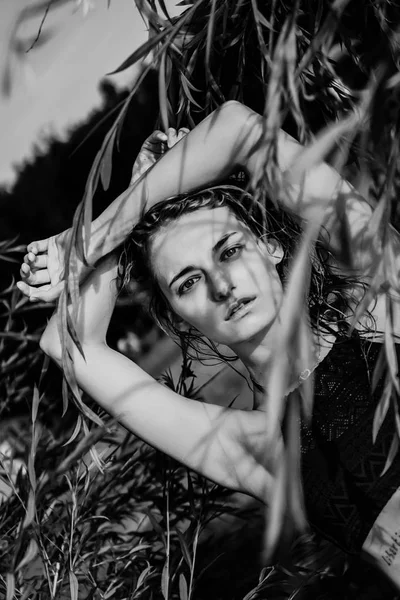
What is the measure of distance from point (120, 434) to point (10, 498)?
0.27 metres

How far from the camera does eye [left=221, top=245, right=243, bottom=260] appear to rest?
1.01 meters

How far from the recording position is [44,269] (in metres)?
1.12

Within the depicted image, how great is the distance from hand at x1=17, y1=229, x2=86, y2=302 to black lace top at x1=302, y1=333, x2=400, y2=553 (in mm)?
448

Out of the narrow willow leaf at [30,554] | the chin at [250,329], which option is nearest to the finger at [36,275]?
the chin at [250,329]

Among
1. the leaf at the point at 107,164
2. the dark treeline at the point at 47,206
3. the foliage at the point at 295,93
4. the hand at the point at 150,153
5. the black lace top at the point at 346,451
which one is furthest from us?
the dark treeline at the point at 47,206

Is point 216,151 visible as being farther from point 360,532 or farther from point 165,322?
point 360,532

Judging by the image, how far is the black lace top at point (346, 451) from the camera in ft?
3.14

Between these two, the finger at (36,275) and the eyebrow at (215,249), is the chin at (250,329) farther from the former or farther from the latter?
the finger at (36,275)

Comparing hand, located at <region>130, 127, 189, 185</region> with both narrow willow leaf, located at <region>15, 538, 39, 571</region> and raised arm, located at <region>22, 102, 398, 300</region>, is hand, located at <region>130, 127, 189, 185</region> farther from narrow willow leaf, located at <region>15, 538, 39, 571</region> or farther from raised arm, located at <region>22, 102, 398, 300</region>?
narrow willow leaf, located at <region>15, 538, 39, 571</region>

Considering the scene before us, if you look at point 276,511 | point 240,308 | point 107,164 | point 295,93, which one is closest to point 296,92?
point 295,93

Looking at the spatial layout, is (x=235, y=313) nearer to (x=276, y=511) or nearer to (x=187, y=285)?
(x=187, y=285)

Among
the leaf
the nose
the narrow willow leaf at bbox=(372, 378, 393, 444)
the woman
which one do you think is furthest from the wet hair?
the narrow willow leaf at bbox=(372, 378, 393, 444)

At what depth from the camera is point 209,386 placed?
4.86 feet

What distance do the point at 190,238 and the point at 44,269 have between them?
Answer: 0.27m
